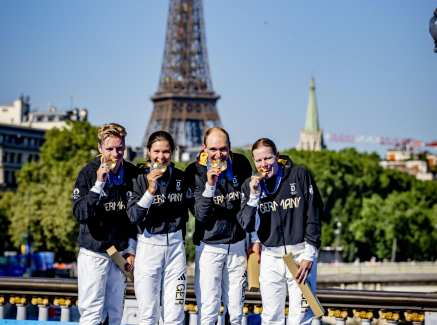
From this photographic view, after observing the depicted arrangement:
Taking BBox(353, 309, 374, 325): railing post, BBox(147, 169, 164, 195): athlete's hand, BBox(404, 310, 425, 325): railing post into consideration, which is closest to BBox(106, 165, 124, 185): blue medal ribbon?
BBox(147, 169, 164, 195): athlete's hand

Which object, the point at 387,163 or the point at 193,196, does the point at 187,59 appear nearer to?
the point at 387,163

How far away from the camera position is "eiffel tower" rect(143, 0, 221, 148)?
99.4 m

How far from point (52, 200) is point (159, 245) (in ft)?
159

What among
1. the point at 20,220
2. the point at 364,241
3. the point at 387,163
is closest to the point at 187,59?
the point at 364,241

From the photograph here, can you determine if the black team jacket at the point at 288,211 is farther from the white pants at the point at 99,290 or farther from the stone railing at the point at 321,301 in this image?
the white pants at the point at 99,290

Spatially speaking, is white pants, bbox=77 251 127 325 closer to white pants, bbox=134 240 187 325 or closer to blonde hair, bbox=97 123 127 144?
white pants, bbox=134 240 187 325

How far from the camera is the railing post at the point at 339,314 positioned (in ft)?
28.4

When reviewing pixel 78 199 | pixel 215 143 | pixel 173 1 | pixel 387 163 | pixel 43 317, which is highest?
pixel 173 1

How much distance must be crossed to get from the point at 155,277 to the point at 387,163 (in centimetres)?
17193

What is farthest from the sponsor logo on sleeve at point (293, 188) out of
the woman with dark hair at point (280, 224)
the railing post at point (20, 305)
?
the railing post at point (20, 305)

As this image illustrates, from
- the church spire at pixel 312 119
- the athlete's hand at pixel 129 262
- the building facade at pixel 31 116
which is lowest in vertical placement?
the athlete's hand at pixel 129 262

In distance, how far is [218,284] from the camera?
8.18 metres

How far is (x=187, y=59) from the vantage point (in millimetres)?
106812

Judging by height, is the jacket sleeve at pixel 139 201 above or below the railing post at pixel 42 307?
above
